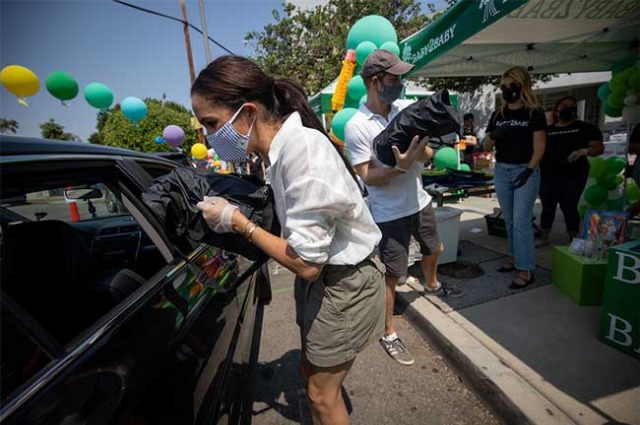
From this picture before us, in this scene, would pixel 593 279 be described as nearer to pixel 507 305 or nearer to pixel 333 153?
pixel 507 305

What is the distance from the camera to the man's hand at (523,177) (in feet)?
9.02

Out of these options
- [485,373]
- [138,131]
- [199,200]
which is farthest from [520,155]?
[138,131]

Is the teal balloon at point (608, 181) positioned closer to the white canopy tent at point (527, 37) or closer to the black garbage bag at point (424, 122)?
the white canopy tent at point (527, 37)

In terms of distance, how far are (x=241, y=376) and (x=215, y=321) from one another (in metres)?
0.44

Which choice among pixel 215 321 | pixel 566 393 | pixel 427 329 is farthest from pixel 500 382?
pixel 215 321

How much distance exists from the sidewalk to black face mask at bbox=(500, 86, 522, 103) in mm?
1696

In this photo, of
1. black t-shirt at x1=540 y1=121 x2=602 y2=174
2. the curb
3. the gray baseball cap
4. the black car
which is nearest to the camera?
the black car

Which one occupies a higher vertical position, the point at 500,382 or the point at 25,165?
the point at 25,165

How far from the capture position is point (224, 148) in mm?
1263

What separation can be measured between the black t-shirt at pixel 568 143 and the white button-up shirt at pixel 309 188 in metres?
3.80

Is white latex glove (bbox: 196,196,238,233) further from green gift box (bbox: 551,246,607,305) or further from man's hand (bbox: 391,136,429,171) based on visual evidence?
green gift box (bbox: 551,246,607,305)

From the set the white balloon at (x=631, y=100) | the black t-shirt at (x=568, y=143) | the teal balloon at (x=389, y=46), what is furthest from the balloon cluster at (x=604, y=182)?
the teal balloon at (x=389, y=46)

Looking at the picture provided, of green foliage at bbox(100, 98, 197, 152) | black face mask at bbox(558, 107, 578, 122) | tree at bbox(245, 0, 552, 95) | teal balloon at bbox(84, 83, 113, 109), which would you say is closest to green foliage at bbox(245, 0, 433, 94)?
tree at bbox(245, 0, 552, 95)

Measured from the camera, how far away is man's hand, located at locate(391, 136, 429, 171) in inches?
72.6
